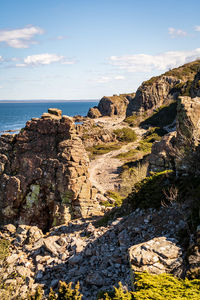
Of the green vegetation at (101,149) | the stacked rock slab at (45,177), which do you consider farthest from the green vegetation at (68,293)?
the green vegetation at (101,149)

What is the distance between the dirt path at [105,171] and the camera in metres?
34.8

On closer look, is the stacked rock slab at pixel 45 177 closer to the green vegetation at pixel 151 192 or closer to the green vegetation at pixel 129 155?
the green vegetation at pixel 151 192

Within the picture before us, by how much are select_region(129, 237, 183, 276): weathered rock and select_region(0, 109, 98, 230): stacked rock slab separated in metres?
9.83

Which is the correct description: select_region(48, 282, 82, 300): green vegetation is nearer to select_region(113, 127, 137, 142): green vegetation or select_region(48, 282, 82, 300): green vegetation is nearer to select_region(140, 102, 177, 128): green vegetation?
select_region(113, 127, 137, 142): green vegetation

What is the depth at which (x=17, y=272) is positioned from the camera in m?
11.3

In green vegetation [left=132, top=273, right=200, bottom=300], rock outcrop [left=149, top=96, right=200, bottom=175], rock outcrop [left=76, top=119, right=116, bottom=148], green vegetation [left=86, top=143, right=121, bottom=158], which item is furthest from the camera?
Answer: rock outcrop [left=76, top=119, right=116, bottom=148]

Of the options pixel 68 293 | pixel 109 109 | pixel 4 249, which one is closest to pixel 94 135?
pixel 4 249

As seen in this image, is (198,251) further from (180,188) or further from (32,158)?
(32,158)

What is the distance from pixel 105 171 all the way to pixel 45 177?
24.6m

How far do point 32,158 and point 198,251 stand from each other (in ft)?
44.8

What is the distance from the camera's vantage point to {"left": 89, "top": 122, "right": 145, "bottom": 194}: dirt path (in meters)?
34.8

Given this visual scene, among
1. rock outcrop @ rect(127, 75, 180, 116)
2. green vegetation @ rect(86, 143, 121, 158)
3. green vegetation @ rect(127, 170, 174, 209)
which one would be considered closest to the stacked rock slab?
green vegetation @ rect(127, 170, 174, 209)

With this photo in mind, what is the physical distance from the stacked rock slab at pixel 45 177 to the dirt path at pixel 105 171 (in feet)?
36.5

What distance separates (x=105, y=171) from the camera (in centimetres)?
4216
